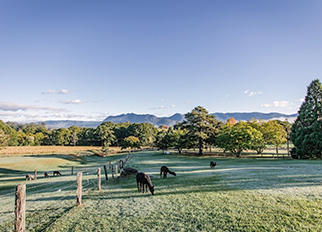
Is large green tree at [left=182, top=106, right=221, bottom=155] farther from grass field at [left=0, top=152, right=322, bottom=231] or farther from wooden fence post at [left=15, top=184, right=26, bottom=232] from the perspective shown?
wooden fence post at [left=15, top=184, right=26, bottom=232]

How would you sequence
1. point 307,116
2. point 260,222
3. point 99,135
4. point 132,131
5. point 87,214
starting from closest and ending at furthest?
1. point 260,222
2. point 87,214
3. point 307,116
4. point 99,135
5. point 132,131

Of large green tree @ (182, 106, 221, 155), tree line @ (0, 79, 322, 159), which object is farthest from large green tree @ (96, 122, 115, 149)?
large green tree @ (182, 106, 221, 155)

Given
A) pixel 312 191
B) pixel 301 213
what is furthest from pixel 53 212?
pixel 312 191

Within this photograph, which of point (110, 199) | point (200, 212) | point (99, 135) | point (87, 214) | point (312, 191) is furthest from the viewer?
point (99, 135)

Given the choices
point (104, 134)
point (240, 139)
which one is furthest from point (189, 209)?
point (104, 134)

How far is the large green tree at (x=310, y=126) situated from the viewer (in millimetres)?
35844

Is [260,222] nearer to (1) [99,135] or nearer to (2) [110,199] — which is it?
(2) [110,199]

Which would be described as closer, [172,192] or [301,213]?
[301,213]

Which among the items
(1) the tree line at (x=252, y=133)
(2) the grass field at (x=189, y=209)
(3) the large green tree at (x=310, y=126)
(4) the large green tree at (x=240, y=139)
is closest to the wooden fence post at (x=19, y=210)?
(2) the grass field at (x=189, y=209)

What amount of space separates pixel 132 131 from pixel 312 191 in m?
99.6

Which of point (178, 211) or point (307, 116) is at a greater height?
point (307, 116)

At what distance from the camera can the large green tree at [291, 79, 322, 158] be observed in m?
35.8

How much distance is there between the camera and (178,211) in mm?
9078

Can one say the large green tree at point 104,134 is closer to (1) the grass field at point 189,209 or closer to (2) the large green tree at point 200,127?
(2) the large green tree at point 200,127
